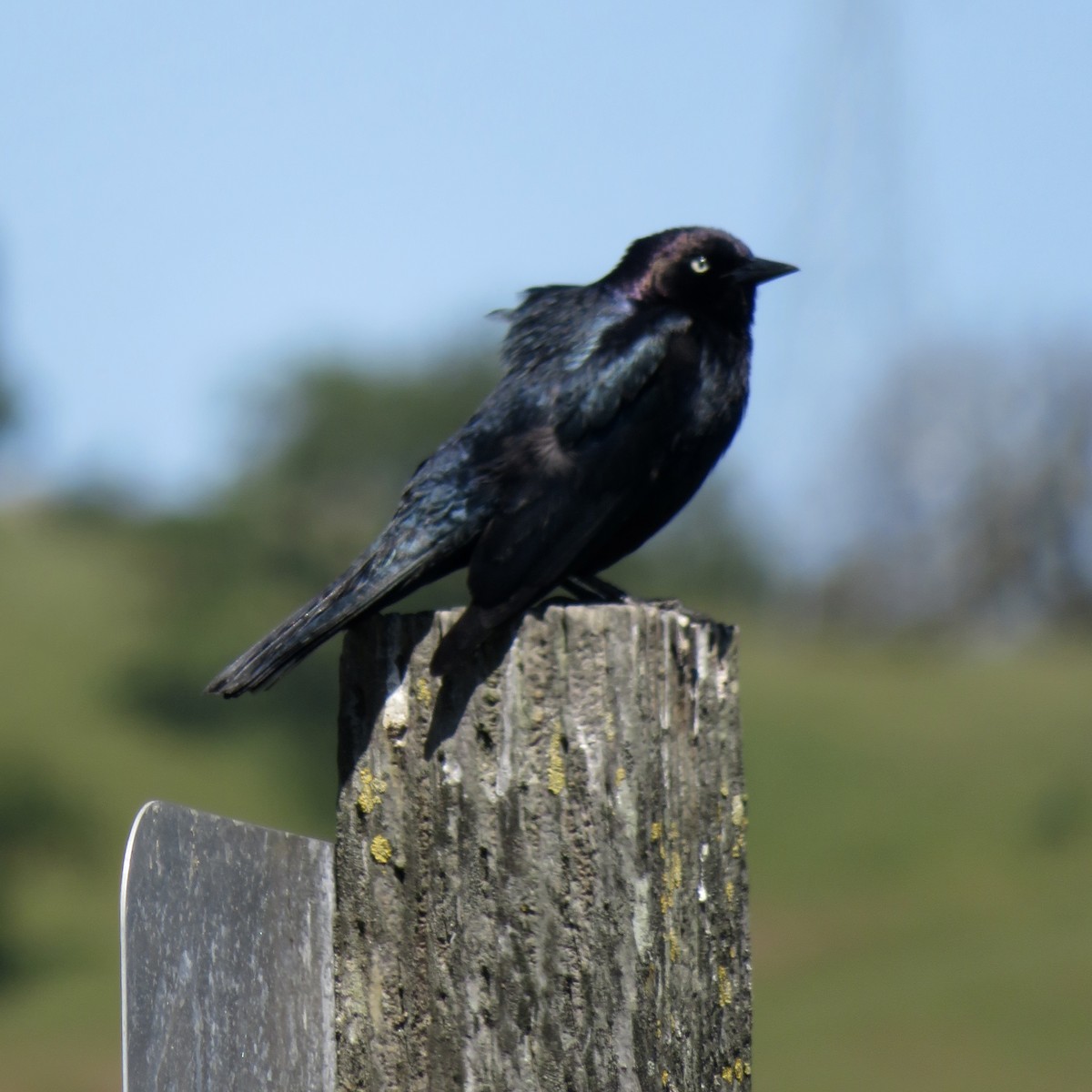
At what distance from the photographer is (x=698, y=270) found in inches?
168

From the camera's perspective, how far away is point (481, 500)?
10.5 ft

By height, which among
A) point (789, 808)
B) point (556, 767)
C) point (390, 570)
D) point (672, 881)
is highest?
point (789, 808)

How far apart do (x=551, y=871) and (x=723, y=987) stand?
316 millimetres

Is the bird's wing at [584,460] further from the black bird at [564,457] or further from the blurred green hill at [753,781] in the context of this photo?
the blurred green hill at [753,781]

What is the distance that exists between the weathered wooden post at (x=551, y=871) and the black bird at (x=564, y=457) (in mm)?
297

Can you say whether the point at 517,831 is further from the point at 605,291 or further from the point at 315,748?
the point at 315,748

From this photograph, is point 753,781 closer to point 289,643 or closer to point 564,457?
point 564,457

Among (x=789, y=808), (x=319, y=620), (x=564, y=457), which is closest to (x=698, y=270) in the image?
(x=564, y=457)

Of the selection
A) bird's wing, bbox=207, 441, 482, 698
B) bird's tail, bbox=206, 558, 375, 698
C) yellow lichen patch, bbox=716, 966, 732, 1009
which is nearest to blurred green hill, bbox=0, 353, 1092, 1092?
bird's wing, bbox=207, 441, 482, 698

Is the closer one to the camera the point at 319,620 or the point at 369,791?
the point at 369,791

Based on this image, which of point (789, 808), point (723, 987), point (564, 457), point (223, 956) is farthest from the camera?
point (789, 808)

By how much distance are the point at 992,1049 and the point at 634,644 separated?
12.3m

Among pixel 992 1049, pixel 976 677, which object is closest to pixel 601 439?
pixel 992 1049

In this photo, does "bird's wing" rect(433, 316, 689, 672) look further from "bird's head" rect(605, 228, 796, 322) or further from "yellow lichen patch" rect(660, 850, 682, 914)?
"yellow lichen patch" rect(660, 850, 682, 914)
